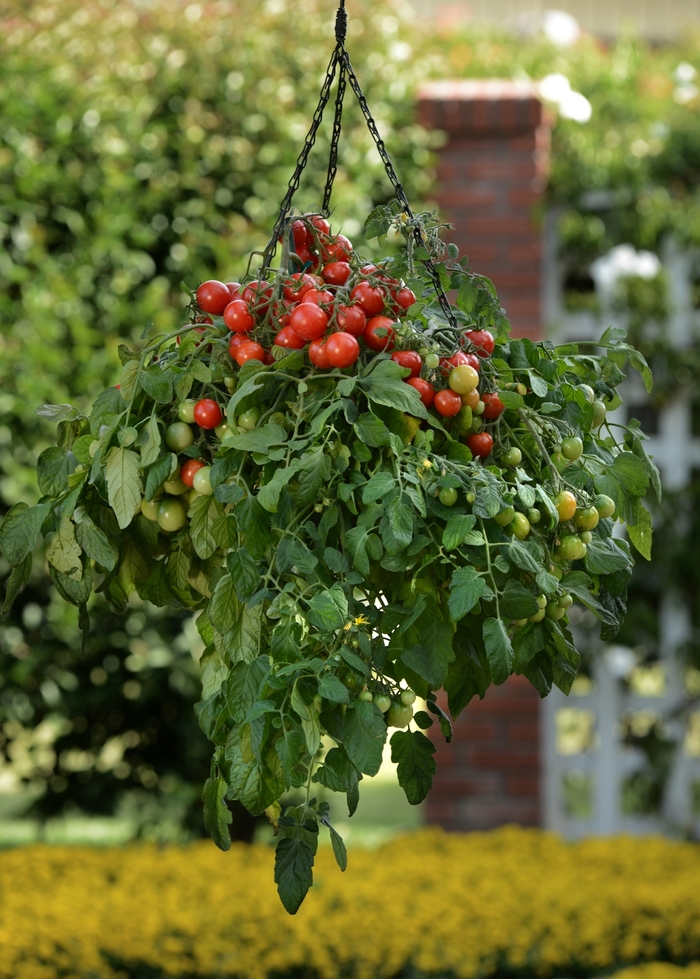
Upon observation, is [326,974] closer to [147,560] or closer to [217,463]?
[147,560]

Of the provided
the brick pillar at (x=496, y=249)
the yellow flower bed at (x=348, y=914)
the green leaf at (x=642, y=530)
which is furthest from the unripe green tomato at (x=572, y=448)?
the brick pillar at (x=496, y=249)

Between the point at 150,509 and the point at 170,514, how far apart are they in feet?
0.08

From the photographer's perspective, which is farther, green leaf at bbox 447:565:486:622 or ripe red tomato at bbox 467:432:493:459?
ripe red tomato at bbox 467:432:493:459

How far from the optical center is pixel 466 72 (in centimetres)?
370

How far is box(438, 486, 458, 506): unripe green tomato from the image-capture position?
1.03m

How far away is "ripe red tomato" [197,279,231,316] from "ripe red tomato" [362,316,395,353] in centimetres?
19

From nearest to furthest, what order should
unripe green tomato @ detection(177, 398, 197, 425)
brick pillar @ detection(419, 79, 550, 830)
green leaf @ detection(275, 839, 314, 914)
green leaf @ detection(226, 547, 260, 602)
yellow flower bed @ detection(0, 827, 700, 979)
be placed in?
green leaf @ detection(275, 839, 314, 914), green leaf @ detection(226, 547, 260, 602), unripe green tomato @ detection(177, 398, 197, 425), yellow flower bed @ detection(0, 827, 700, 979), brick pillar @ detection(419, 79, 550, 830)

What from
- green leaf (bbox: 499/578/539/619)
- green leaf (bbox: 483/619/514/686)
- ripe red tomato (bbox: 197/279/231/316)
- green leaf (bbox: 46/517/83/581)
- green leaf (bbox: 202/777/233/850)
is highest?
ripe red tomato (bbox: 197/279/231/316)

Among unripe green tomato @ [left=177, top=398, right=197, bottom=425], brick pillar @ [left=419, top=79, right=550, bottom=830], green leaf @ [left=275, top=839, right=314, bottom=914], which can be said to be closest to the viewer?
green leaf @ [left=275, top=839, right=314, bottom=914]

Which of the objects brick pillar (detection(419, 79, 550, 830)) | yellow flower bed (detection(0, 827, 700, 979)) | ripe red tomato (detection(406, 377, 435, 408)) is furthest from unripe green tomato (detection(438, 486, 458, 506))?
brick pillar (detection(419, 79, 550, 830))

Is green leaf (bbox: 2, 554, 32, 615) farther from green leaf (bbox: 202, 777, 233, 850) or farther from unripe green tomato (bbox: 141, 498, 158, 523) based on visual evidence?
green leaf (bbox: 202, 777, 233, 850)

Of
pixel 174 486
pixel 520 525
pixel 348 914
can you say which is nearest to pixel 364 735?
pixel 520 525

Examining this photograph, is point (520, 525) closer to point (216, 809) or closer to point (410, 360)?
point (410, 360)

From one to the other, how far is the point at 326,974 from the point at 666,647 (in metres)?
1.62
